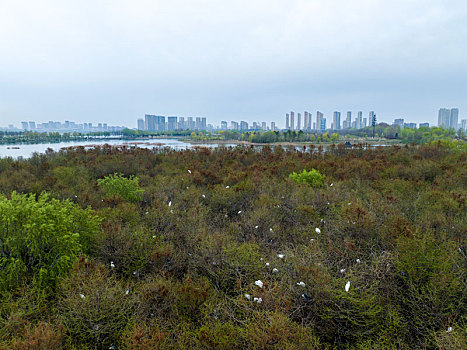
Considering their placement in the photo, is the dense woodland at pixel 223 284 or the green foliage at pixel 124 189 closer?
the dense woodland at pixel 223 284

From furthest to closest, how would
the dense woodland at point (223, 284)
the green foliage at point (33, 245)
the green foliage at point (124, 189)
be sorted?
the green foliage at point (124, 189)
the green foliage at point (33, 245)
the dense woodland at point (223, 284)

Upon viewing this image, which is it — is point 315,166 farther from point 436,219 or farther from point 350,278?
point 350,278

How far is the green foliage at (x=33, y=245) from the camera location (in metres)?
4.26

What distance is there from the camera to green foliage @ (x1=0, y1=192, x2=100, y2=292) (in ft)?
14.0

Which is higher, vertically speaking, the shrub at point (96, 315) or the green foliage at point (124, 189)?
the green foliage at point (124, 189)

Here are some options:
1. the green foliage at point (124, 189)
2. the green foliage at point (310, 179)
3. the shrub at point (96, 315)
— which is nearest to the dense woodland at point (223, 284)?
the shrub at point (96, 315)

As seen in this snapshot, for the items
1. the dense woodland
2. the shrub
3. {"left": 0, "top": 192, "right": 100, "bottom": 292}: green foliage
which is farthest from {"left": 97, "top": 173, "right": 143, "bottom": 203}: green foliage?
the shrub

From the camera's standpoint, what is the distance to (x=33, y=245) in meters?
4.49

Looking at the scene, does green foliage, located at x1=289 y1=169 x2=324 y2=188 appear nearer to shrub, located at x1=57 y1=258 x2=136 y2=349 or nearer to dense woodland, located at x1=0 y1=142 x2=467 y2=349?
dense woodland, located at x1=0 y1=142 x2=467 y2=349

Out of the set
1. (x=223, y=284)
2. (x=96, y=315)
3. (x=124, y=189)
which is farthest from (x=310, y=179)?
(x=96, y=315)

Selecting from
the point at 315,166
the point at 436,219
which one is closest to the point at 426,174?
the point at 315,166

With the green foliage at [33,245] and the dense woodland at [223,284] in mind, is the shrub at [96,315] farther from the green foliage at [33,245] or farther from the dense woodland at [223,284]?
the green foliage at [33,245]

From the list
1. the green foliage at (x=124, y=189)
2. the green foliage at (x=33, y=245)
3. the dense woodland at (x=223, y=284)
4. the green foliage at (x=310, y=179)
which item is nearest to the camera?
the dense woodland at (x=223, y=284)

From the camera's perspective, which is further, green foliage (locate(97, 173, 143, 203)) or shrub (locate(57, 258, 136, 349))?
green foliage (locate(97, 173, 143, 203))
